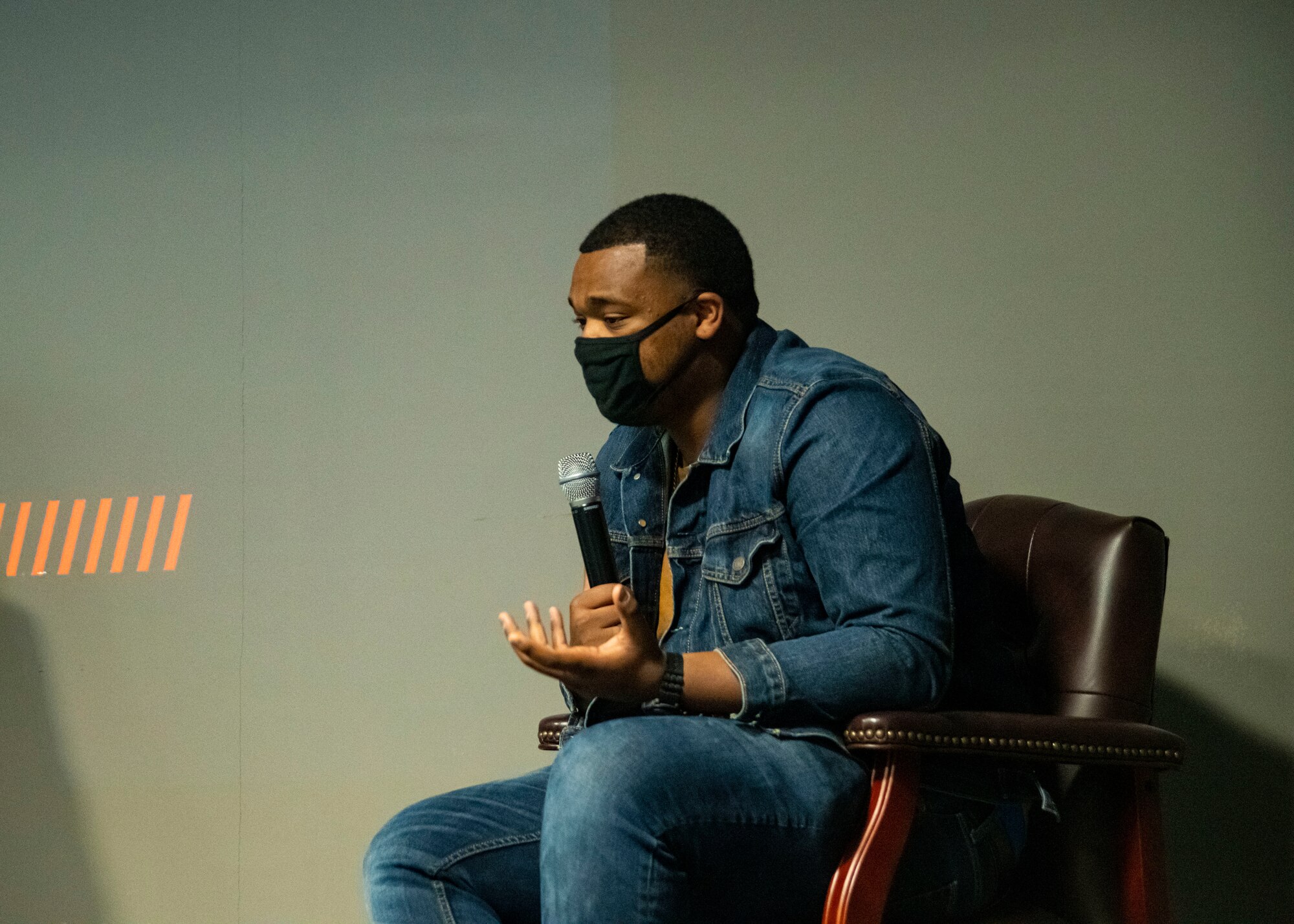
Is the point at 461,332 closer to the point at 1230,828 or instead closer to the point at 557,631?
the point at 557,631

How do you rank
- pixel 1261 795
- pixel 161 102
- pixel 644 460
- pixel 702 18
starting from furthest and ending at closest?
pixel 161 102, pixel 702 18, pixel 1261 795, pixel 644 460

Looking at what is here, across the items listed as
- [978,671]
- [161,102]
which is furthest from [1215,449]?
[161,102]

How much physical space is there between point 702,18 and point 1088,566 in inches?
54.1

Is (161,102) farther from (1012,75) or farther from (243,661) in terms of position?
(1012,75)

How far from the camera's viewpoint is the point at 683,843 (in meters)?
1.18

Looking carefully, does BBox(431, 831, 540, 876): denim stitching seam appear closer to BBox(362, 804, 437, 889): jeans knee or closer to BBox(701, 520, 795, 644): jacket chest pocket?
BBox(362, 804, 437, 889): jeans knee

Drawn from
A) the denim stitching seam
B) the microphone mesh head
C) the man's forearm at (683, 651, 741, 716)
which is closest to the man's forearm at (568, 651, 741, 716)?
the man's forearm at (683, 651, 741, 716)

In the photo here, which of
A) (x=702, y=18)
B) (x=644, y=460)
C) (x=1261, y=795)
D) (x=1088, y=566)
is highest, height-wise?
(x=702, y=18)

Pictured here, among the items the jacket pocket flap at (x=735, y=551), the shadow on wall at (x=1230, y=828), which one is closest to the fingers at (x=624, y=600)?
the jacket pocket flap at (x=735, y=551)

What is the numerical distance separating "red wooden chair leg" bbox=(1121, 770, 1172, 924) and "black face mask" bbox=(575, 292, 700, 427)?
0.77m

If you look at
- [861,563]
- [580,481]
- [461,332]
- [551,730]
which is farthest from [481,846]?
[461,332]

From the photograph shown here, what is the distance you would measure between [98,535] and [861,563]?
1.84 metres

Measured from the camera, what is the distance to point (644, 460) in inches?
68.2

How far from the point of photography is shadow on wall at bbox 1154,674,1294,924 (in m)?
2.11
